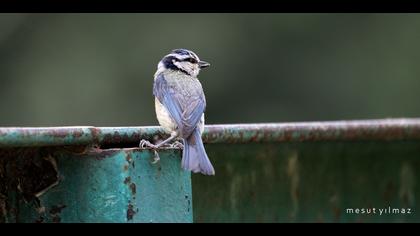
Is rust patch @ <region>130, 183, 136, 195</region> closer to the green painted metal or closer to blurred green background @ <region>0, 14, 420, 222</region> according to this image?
the green painted metal

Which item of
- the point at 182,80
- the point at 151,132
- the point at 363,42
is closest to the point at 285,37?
the point at 363,42

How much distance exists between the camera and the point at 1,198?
3812 millimetres

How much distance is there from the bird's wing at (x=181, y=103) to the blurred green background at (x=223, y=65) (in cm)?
1070

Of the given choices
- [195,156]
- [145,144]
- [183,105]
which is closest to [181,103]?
[183,105]

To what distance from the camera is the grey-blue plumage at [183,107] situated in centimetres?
495

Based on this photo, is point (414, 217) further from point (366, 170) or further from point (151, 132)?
point (151, 132)

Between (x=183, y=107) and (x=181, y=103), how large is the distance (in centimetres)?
6

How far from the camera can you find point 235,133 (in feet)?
15.7

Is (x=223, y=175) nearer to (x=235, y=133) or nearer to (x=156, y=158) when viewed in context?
(x=235, y=133)

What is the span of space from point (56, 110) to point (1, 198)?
13774mm

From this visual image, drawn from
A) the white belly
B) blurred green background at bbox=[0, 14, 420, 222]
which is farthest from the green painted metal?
blurred green background at bbox=[0, 14, 420, 222]

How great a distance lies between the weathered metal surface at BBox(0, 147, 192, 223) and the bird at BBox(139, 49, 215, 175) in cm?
49

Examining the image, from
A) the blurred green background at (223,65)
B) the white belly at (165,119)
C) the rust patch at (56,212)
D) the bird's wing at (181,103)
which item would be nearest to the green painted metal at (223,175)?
the rust patch at (56,212)

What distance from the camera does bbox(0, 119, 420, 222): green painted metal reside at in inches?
150
